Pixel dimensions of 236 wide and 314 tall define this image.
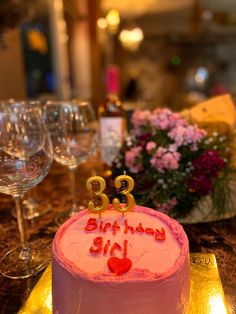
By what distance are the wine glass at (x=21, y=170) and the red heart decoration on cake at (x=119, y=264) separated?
0.27m

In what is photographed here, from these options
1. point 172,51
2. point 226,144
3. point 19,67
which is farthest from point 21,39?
point 172,51

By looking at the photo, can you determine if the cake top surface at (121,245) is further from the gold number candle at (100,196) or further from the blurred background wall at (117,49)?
the blurred background wall at (117,49)

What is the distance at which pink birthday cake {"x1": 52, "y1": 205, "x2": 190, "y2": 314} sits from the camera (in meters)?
0.39

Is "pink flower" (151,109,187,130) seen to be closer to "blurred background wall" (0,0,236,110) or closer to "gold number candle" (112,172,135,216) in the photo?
"gold number candle" (112,172,135,216)

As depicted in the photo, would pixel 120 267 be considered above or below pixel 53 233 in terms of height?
above

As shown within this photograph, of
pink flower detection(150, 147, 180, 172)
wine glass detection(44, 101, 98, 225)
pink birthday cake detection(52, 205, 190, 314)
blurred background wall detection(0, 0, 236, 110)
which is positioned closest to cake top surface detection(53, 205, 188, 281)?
pink birthday cake detection(52, 205, 190, 314)

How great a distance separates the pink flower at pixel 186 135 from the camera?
31.6 inches

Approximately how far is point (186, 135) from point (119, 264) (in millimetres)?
472

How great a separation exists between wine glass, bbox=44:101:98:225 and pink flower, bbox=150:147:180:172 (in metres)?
0.21

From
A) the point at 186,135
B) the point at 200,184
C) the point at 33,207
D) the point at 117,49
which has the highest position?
the point at 117,49

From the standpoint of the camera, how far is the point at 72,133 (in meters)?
0.92

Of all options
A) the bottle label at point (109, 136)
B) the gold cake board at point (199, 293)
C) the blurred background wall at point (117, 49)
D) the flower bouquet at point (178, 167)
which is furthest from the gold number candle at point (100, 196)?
the blurred background wall at point (117, 49)

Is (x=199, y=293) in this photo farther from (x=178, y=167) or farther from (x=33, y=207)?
(x=33, y=207)

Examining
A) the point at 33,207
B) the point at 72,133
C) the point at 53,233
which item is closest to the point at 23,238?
the point at 53,233
